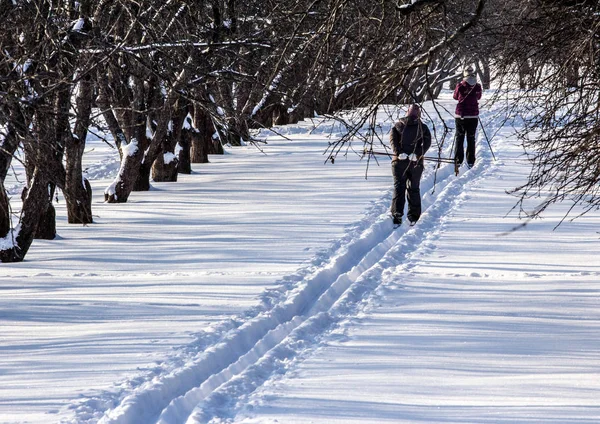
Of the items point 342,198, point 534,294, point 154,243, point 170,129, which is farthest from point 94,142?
point 534,294

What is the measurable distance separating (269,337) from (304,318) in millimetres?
798

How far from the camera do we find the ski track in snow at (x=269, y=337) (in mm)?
6109

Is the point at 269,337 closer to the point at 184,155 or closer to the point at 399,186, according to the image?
the point at 399,186

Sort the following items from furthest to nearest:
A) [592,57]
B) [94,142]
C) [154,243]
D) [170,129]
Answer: [94,142] → [170,129] → [154,243] → [592,57]

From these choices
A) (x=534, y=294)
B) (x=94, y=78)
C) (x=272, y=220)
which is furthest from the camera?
(x=272, y=220)

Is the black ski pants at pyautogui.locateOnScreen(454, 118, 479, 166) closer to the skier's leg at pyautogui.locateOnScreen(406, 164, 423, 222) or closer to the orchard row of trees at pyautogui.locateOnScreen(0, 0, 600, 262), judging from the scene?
the orchard row of trees at pyautogui.locateOnScreen(0, 0, 600, 262)

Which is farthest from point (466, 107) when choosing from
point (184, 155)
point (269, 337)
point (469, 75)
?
point (269, 337)

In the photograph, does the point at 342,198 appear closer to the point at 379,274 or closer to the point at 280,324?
the point at 379,274

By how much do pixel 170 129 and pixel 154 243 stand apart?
22.3 ft

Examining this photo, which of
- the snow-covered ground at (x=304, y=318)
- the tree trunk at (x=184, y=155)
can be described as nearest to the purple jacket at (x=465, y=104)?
the snow-covered ground at (x=304, y=318)

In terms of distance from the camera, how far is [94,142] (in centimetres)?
3412

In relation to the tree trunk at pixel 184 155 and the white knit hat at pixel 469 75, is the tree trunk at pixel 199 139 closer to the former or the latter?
the tree trunk at pixel 184 155

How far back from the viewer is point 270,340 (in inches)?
309

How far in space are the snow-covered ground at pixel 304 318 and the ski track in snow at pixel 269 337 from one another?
0.07ft
